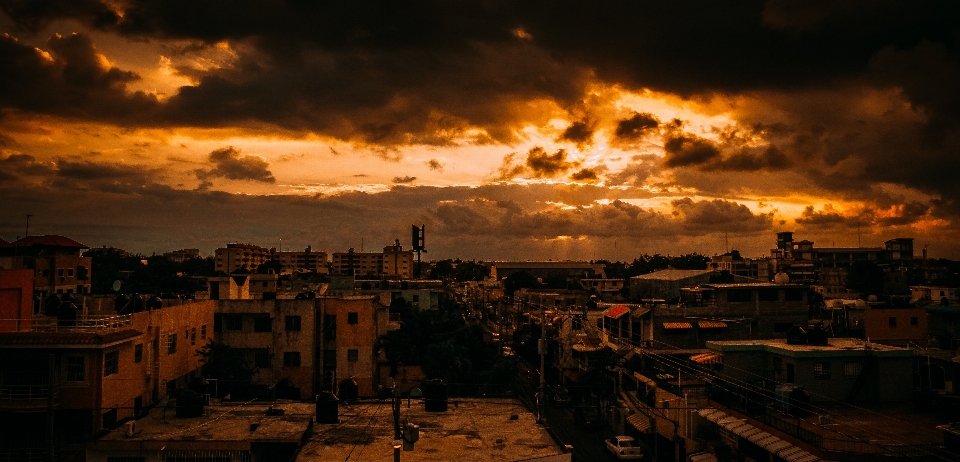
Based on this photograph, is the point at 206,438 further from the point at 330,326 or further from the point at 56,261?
the point at 56,261

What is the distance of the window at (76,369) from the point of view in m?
27.6

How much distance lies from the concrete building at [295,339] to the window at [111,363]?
16.0m

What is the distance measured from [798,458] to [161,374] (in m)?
29.2

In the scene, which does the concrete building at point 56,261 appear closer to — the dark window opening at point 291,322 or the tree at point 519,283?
the dark window opening at point 291,322

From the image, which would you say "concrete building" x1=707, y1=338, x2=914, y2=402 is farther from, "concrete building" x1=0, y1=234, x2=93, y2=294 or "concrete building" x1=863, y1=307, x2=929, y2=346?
"concrete building" x1=0, y1=234, x2=93, y2=294

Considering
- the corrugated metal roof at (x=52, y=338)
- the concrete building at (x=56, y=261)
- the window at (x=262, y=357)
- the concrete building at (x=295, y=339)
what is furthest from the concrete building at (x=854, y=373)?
the concrete building at (x=56, y=261)

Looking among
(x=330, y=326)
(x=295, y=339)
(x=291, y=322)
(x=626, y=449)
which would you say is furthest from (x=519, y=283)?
(x=626, y=449)

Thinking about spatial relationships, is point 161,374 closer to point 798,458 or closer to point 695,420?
point 695,420

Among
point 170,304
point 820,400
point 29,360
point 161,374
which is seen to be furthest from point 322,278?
point 820,400

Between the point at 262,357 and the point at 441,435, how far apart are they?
25.7 meters

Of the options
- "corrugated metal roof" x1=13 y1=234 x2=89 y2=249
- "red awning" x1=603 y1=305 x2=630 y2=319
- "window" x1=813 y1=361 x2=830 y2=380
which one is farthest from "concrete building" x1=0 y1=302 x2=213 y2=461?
"corrugated metal roof" x1=13 y1=234 x2=89 y2=249

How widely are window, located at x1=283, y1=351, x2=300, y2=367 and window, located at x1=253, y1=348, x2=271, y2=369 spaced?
1.06 metres

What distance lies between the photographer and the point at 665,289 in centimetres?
7694

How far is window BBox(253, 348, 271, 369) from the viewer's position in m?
45.8
